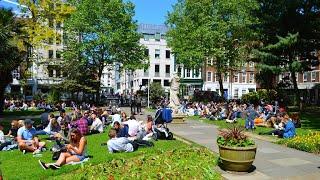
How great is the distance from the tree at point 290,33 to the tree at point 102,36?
17.2 m

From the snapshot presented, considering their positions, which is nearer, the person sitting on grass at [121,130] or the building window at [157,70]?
the person sitting on grass at [121,130]

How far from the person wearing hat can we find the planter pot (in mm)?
6783

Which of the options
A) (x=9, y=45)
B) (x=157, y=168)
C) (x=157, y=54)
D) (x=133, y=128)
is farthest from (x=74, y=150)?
(x=157, y=54)

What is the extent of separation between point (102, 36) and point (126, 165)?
1373 inches

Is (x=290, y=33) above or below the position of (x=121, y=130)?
above

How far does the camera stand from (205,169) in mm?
10188

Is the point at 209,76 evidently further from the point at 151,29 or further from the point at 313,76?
the point at 313,76

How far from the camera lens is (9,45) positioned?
69.8 feet

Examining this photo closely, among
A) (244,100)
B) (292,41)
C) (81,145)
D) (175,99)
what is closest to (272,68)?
(292,41)

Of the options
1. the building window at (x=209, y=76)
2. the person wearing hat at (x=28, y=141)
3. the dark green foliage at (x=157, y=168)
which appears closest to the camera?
the dark green foliage at (x=157, y=168)

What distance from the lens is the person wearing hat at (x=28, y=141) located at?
46.6ft

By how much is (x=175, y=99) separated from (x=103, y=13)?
21636mm

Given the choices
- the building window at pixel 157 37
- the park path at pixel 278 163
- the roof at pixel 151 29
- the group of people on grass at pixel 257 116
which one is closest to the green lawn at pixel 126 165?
the park path at pixel 278 163

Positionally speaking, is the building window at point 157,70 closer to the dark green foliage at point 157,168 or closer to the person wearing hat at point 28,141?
the person wearing hat at point 28,141
